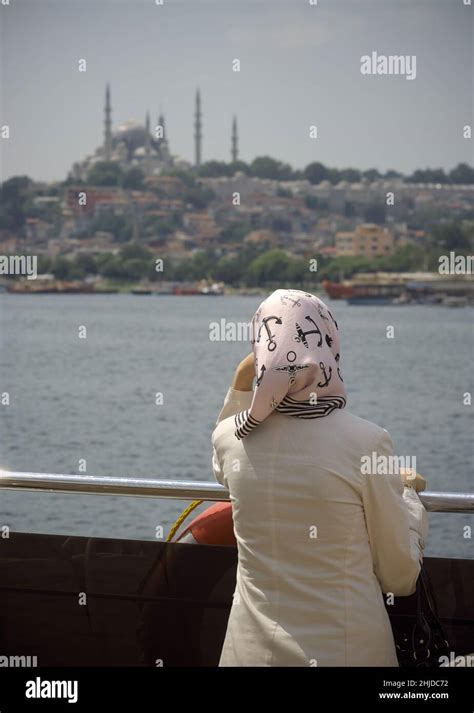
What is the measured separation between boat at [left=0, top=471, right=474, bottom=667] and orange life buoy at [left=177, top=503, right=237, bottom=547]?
2 centimetres

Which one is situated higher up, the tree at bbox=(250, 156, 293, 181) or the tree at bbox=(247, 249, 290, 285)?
the tree at bbox=(250, 156, 293, 181)

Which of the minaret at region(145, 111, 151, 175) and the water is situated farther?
the minaret at region(145, 111, 151, 175)

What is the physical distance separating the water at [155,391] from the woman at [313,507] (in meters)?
11.3

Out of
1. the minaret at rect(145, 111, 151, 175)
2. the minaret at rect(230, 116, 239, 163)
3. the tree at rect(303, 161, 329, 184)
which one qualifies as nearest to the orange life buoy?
the tree at rect(303, 161, 329, 184)

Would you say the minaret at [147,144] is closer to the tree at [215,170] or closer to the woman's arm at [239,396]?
the tree at [215,170]

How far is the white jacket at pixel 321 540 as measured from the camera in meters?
1.77

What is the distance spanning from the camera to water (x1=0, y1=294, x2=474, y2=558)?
19312mm

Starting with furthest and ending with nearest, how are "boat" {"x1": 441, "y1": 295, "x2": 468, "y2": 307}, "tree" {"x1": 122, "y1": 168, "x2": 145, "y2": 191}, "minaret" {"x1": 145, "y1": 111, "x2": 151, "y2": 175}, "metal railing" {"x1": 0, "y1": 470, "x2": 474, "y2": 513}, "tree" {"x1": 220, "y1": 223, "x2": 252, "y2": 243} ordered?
"minaret" {"x1": 145, "y1": 111, "x2": 151, "y2": 175}, "tree" {"x1": 122, "y1": 168, "x2": 145, "y2": 191}, "tree" {"x1": 220, "y1": 223, "x2": 252, "y2": 243}, "boat" {"x1": 441, "y1": 295, "x2": 468, "y2": 307}, "metal railing" {"x1": 0, "y1": 470, "x2": 474, "y2": 513}

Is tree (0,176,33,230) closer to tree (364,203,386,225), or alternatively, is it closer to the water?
the water

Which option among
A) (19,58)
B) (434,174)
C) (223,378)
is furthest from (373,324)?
(19,58)

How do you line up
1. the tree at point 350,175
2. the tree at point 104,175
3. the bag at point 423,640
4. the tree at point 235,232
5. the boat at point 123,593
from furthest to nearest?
the tree at point 104,175 < the tree at point 350,175 < the tree at point 235,232 < the boat at point 123,593 < the bag at point 423,640

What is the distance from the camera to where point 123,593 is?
2.47 m

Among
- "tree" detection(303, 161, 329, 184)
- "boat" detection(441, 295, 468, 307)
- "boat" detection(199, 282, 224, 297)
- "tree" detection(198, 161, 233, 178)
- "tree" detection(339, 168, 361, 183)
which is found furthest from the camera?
"tree" detection(198, 161, 233, 178)

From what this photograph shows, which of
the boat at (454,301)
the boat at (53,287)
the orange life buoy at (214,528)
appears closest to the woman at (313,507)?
the orange life buoy at (214,528)
